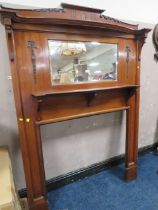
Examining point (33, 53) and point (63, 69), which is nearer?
point (33, 53)

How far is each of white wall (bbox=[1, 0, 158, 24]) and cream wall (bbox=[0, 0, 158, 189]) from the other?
2 cm

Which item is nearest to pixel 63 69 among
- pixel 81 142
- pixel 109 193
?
pixel 81 142

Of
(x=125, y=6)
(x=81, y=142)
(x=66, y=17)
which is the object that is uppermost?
(x=125, y=6)

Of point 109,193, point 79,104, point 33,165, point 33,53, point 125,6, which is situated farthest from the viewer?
point 125,6

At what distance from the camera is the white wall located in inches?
57.8

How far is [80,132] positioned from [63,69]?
0.72m

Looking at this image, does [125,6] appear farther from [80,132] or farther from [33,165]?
[33,165]

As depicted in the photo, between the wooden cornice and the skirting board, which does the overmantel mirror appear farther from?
the skirting board

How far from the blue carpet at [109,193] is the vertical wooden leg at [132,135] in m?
0.13

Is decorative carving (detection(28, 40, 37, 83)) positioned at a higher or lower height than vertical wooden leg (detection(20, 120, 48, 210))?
higher

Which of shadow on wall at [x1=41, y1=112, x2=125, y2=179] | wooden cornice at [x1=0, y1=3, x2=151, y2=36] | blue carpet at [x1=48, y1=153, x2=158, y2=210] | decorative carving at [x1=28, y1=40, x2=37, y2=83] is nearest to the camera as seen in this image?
wooden cornice at [x1=0, y1=3, x2=151, y2=36]

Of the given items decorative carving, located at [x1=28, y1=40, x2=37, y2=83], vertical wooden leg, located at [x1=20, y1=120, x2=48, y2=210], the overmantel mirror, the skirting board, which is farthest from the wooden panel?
the skirting board

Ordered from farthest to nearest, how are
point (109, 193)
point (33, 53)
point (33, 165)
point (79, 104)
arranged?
point (109, 193) → point (79, 104) → point (33, 165) → point (33, 53)

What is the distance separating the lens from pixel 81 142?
6.13 ft
